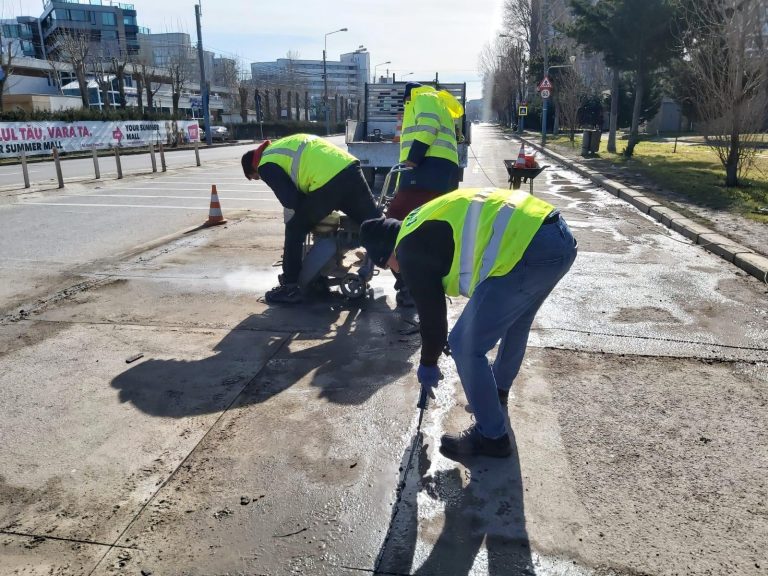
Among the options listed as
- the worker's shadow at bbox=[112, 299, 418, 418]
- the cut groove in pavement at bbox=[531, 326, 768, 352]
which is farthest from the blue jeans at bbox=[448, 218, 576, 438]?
the cut groove in pavement at bbox=[531, 326, 768, 352]

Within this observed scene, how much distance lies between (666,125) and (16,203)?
40652 mm

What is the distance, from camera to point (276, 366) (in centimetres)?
437

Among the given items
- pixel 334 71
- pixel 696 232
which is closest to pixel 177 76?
pixel 696 232

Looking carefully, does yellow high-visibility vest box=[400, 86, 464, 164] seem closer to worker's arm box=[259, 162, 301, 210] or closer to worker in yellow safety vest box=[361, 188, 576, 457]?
worker's arm box=[259, 162, 301, 210]

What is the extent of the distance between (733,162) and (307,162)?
10.8 m

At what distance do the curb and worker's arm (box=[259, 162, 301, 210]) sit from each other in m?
4.97

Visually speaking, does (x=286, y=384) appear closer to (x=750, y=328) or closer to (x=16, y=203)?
(x=750, y=328)

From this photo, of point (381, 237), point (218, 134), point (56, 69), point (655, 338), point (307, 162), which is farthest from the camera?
point (56, 69)

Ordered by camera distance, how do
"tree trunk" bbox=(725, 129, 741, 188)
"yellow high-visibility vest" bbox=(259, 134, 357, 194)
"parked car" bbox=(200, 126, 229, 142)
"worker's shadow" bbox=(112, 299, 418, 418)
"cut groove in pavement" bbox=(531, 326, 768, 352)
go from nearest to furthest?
1. "worker's shadow" bbox=(112, 299, 418, 418)
2. "cut groove in pavement" bbox=(531, 326, 768, 352)
3. "yellow high-visibility vest" bbox=(259, 134, 357, 194)
4. "tree trunk" bbox=(725, 129, 741, 188)
5. "parked car" bbox=(200, 126, 229, 142)

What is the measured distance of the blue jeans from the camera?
2793mm

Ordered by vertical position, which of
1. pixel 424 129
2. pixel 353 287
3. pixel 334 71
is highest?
pixel 334 71

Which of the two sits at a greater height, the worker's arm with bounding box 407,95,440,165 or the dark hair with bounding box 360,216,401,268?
the worker's arm with bounding box 407,95,440,165

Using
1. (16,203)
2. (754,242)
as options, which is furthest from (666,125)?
(16,203)

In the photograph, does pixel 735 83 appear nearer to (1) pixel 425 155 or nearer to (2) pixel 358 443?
(1) pixel 425 155
